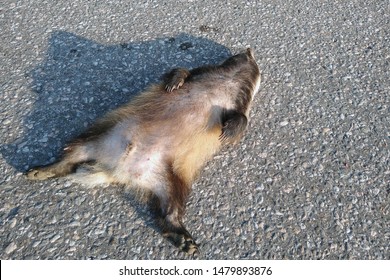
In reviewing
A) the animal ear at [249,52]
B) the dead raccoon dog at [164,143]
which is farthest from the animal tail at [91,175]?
the animal ear at [249,52]

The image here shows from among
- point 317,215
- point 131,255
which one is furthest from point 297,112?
point 131,255

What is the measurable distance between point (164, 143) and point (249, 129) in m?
1.16

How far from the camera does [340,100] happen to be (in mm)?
4855

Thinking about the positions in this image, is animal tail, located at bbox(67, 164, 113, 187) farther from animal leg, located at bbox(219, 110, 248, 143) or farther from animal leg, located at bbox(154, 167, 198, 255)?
animal leg, located at bbox(219, 110, 248, 143)

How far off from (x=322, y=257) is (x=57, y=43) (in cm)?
407

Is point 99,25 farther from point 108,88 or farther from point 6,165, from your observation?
point 6,165

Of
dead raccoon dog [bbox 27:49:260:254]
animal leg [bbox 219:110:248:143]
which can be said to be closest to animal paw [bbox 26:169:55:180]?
dead raccoon dog [bbox 27:49:260:254]

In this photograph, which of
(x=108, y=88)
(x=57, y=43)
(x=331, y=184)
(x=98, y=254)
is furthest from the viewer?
(x=57, y=43)

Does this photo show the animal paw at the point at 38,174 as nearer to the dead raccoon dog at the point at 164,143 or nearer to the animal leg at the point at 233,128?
the dead raccoon dog at the point at 164,143

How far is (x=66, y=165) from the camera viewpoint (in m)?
3.81

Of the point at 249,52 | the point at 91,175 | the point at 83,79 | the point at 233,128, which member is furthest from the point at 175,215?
the point at 249,52

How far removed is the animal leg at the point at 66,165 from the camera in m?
3.79

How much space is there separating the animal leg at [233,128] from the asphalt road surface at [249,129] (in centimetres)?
25

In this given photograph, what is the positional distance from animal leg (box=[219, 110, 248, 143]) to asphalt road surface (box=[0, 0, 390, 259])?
0.82 feet
